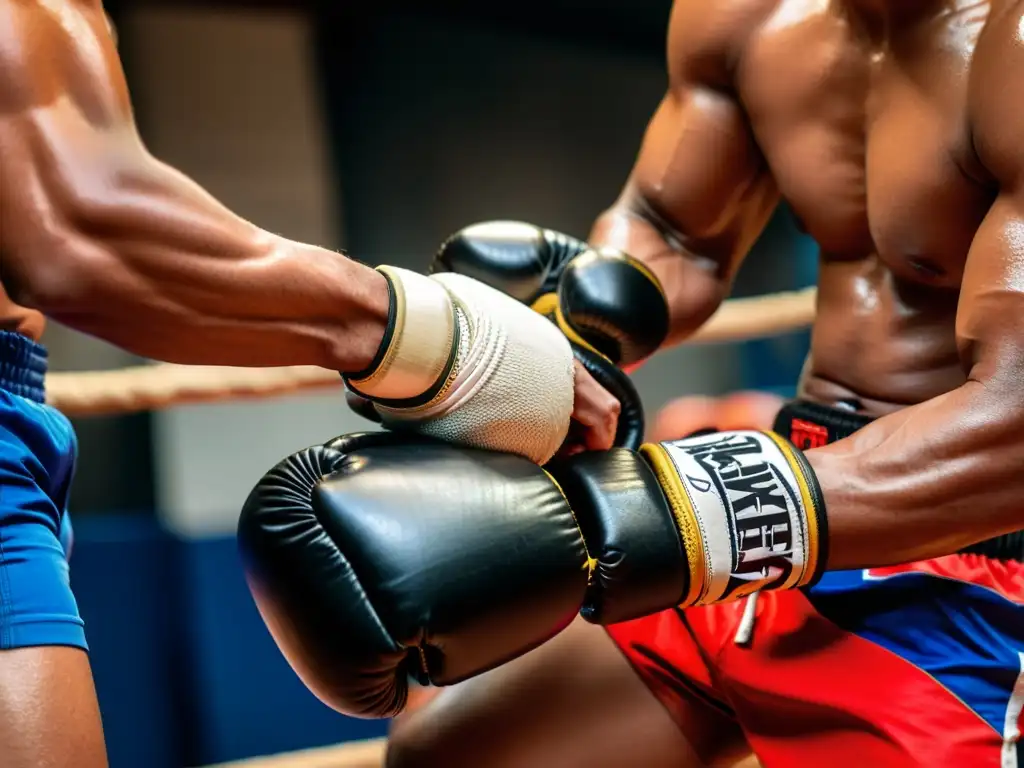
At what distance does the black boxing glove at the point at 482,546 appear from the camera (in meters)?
0.77

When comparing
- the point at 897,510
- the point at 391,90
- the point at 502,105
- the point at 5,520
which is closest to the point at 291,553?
the point at 5,520

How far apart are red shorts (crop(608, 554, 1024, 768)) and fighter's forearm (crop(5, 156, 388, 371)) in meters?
0.56

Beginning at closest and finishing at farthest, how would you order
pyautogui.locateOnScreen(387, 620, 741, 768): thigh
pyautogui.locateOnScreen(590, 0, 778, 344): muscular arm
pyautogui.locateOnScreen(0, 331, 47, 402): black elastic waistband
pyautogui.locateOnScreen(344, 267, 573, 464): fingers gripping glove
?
pyautogui.locateOnScreen(344, 267, 573, 464): fingers gripping glove, pyautogui.locateOnScreen(0, 331, 47, 402): black elastic waistband, pyautogui.locateOnScreen(387, 620, 741, 768): thigh, pyautogui.locateOnScreen(590, 0, 778, 344): muscular arm

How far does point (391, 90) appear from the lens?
4941mm

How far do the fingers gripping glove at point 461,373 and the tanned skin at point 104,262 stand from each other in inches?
1.0

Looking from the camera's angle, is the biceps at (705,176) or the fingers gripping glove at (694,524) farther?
the biceps at (705,176)

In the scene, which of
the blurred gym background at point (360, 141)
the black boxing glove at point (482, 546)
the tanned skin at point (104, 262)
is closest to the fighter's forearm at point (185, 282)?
the tanned skin at point (104, 262)

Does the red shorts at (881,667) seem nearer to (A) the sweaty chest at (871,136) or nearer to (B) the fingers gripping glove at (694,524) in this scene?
(B) the fingers gripping glove at (694,524)

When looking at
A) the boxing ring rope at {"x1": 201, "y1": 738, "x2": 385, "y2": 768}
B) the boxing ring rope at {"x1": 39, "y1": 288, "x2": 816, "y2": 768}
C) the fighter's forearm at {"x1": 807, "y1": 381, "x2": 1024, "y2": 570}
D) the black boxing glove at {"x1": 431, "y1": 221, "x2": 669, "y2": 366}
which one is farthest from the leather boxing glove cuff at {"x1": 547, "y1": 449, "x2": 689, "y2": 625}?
the boxing ring rope at {"x1": 201, "y1": 738, "x2": 385, "y2": 768}

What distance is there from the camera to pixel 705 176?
4.48 feet

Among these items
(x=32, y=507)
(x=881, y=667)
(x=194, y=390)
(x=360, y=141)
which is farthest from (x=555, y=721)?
(x=360, y=141)

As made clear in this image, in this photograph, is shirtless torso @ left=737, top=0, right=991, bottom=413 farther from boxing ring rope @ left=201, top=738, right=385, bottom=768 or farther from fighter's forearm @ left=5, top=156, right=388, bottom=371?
boxing ring rope @ left=201, top=738, right=385, bottom=768

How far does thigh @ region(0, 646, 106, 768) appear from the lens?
81cm

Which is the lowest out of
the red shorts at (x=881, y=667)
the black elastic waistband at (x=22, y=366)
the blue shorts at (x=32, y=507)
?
the red shorts at (x=881, y=667)
